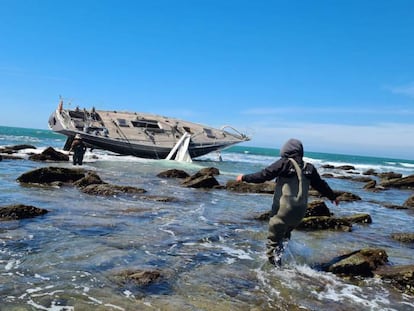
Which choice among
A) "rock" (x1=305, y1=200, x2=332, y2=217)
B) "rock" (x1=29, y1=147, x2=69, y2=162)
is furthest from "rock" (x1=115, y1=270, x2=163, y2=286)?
"rock" (x1=29, y1=147, x2=69, y2=162)

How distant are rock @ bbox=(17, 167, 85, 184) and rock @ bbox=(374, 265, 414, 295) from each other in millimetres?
12259

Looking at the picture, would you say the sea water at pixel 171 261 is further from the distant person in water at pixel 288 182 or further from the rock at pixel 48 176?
the rock at pixel 48 176

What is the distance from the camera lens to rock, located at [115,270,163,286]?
552 cm

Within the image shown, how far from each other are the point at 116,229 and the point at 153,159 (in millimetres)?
28838

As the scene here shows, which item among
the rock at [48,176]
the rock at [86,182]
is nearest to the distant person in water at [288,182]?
the rock at [86,182]

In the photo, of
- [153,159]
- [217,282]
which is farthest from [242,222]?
[153,159]

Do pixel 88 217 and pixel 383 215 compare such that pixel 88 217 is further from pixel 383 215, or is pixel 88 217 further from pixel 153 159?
pixel 153 159

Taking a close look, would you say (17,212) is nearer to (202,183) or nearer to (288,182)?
(288,182)

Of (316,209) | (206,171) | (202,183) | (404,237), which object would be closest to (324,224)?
(316,209)

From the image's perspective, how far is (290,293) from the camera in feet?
18.4

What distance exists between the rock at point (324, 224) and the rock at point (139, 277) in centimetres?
558

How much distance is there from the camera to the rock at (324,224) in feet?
34.5

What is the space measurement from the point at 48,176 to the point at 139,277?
36.1ft

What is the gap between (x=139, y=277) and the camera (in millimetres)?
5625
